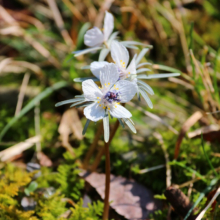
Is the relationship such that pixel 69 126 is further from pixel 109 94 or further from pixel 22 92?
pixel 109 94

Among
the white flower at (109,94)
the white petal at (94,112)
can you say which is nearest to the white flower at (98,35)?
the white flower at (109,94)

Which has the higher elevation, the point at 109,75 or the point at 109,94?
the point at 109,75

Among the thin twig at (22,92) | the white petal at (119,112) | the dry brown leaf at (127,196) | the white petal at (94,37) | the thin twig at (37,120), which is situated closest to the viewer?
the white petal at (119,112)

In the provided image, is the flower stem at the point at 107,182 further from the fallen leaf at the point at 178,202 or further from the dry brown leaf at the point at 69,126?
the dry brown leaf at the point at 69,126

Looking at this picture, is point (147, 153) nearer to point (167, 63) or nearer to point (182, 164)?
point (182, 164)

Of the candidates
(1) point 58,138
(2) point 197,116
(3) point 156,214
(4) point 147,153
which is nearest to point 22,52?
(1) point 58,138

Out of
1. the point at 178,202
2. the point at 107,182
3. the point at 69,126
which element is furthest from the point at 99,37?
the point at 178,202
